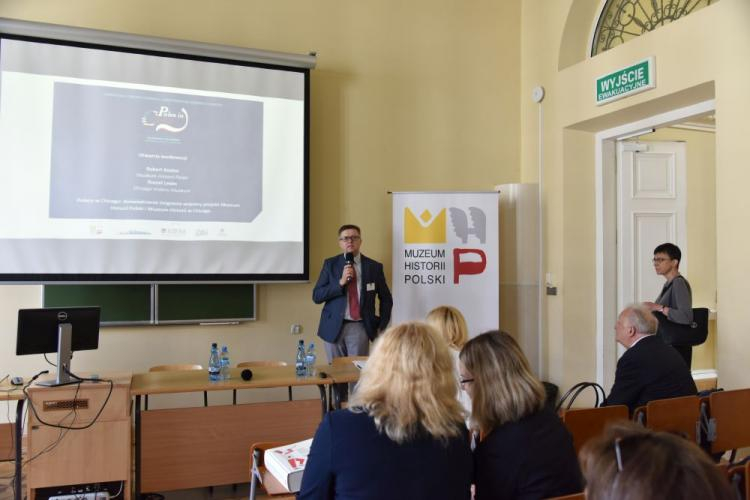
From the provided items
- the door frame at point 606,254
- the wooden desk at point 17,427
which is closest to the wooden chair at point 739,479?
the wooden desk at point 17,427

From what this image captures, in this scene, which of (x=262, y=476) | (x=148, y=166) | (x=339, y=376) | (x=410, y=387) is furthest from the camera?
(x=148, y=166)

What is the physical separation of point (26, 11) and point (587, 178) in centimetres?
508

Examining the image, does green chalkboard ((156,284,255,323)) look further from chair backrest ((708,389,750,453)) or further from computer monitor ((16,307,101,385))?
chair backrest ((708,389,750,453))

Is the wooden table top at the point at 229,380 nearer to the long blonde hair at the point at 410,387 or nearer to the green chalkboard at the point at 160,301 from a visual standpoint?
the green chalkboard at the point at 160,301

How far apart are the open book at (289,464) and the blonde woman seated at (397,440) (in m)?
0.46

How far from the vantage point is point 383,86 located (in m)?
5.80

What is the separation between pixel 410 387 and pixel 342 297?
10.6ft

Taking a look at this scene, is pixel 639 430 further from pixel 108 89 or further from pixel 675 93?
pixel 108 89

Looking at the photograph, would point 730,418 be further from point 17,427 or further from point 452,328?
point 17,427

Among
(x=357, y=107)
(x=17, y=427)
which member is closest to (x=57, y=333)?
(x=17, y=427)

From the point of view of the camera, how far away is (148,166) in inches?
187

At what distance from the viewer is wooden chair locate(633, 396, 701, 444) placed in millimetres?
2666

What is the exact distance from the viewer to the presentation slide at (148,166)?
4465mm

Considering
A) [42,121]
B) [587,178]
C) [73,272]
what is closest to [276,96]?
[42,121]
